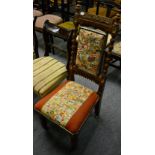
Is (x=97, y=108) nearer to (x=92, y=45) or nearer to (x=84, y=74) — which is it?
(x=84, y=74)

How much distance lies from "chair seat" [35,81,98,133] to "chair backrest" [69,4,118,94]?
168 mm

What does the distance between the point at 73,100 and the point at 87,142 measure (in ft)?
1.49

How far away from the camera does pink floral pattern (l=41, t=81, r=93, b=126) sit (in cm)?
122

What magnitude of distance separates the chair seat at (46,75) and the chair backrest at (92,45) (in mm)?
215

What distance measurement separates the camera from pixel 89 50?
1.33 meters

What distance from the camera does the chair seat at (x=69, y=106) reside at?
1199mm

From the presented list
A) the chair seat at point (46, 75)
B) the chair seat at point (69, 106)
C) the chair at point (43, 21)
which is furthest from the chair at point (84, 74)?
the chair at point (43, 21)

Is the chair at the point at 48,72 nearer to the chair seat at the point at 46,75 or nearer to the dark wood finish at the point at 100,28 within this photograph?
the chair seat at the point at 46,75

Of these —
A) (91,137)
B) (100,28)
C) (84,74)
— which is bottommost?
(91,137)

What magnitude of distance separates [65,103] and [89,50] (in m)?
0.44

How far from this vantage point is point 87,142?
1.52m

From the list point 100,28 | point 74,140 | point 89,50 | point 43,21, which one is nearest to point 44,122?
point 74,140
